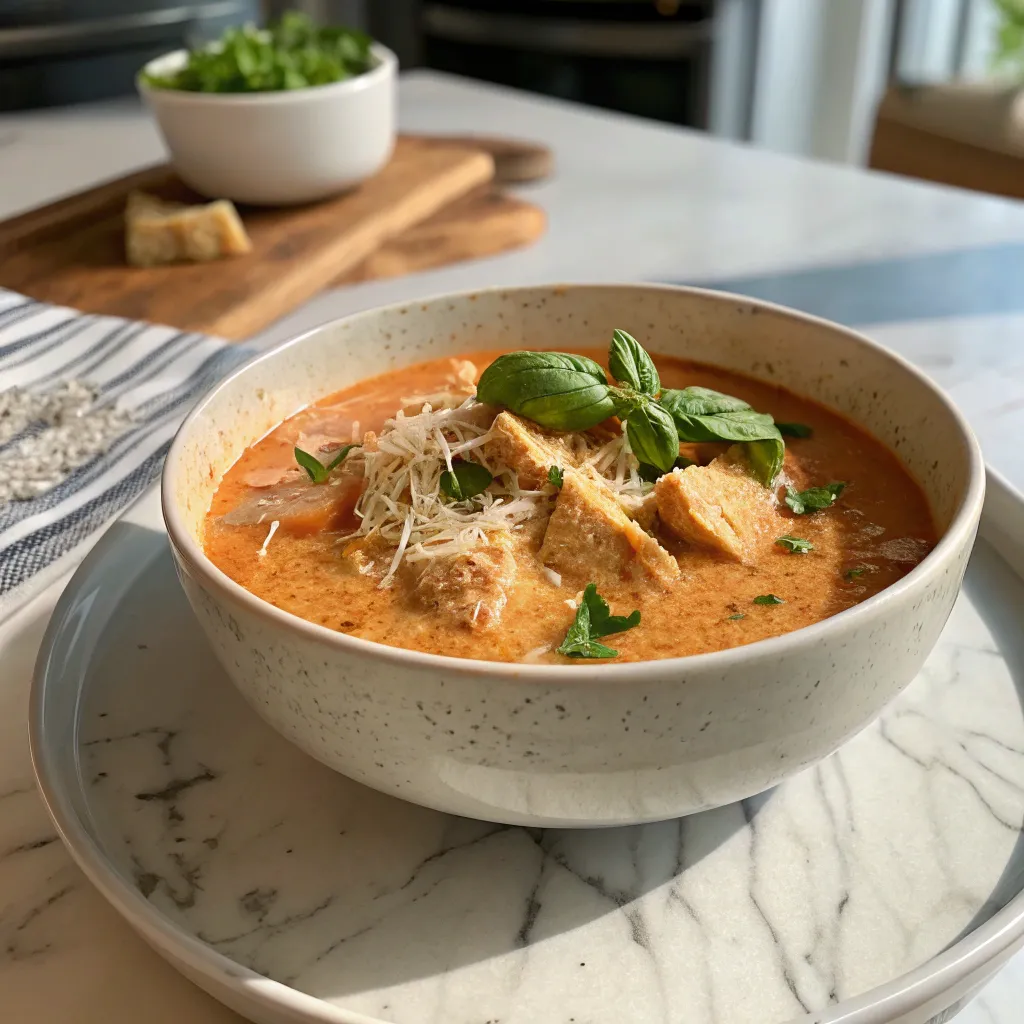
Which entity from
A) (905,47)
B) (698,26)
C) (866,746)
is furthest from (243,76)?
(905,47)

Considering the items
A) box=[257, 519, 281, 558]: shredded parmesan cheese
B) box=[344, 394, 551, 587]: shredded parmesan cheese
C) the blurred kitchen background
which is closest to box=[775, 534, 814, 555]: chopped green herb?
box=[344, 394, 551, 587]: shredded parmesan cheese

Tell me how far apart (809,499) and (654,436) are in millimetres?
181

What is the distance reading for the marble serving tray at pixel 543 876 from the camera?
785 millimetres

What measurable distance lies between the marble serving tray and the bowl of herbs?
151 centimetres

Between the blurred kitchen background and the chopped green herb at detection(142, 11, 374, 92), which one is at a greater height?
the chopped green herb at detection(142, 11, 374, 92)

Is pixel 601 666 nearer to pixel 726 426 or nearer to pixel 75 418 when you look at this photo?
pixel 726 426

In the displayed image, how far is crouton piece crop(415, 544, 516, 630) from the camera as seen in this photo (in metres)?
0.96

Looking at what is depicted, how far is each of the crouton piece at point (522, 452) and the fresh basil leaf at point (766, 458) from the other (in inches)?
7.8

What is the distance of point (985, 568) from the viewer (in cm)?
124

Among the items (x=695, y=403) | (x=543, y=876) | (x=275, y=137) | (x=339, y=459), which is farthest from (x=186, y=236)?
(x=543, y=876)

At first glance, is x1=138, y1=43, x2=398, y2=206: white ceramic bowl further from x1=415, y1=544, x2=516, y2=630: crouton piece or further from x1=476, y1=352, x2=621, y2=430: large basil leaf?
x1=415, y1=544, x2=516, y2=630: crouton piece

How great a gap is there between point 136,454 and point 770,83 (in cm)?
451

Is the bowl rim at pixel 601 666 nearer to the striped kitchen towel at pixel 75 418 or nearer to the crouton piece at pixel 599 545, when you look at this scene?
the crouton piece at pixel 599 545

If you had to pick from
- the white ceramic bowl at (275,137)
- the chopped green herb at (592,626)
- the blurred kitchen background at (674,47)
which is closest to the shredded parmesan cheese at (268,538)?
the chopped green herb at (592,626)
